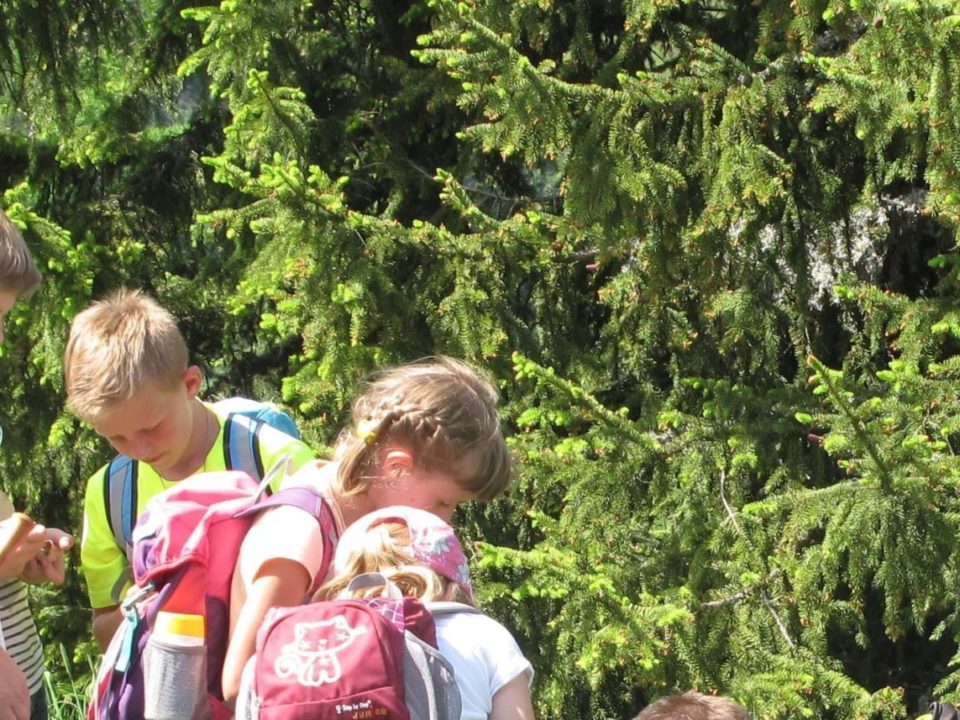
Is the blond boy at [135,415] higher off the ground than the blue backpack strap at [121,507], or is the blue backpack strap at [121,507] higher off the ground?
the blond boy at [135,415]

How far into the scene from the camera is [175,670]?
5.96 ft

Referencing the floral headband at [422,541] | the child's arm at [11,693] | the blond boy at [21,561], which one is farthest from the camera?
the blond boy at [21,561]

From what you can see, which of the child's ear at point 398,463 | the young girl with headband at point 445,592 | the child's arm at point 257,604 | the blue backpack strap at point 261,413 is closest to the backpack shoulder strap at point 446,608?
the young girl with headband at point 445,592

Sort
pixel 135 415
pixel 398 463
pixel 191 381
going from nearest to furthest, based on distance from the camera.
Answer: pixel 398 463, pixel 135 415, pixel 191 381

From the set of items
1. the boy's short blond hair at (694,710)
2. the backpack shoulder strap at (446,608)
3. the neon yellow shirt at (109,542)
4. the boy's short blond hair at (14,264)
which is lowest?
the boy's short blond hair at (694,710)

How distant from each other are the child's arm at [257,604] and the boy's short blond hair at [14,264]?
0.83 metres

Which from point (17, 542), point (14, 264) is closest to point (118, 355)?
point (14, 264)

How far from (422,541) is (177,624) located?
397mm

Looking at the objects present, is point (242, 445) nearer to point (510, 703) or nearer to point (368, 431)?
point (368, 431)

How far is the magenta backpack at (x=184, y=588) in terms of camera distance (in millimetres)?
1835

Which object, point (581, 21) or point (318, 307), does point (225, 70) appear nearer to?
point (318, 307)

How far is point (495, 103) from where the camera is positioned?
338 centimetres

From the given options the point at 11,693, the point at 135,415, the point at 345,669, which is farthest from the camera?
the point at 135,415

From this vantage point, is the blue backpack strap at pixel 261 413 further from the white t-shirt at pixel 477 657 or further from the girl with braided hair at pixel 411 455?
the white t-shirt at pixel 477 657
